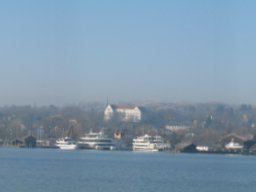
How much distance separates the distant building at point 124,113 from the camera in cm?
13838

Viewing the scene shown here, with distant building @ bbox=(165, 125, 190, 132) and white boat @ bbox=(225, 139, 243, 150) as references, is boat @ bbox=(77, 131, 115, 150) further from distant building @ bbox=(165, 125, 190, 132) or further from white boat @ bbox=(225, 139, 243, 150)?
distant building @ bbox=(165, 125, 190, 132)

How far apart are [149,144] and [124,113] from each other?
147 ft

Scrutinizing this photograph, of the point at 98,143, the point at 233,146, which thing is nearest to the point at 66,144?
the point at 98,143

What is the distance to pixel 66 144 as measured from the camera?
102 m

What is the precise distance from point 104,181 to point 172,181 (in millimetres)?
3733

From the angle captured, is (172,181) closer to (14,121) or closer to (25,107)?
(14,121)

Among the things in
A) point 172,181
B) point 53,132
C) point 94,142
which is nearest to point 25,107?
point 53,132

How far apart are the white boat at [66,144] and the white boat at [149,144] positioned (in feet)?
24.2

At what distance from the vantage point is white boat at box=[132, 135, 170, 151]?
325 feet

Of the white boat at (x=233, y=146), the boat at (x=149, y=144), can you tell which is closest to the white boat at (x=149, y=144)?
the boat at (x=149, y=144)

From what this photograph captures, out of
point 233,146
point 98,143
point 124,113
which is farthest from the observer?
point 124,113

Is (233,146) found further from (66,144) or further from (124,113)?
(124,113)

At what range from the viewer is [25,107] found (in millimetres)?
145750

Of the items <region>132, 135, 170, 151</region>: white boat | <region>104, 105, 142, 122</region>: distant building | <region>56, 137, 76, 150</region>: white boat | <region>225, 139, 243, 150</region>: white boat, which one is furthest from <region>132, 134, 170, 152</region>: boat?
<region>104, 105, 142, 122</region>: distant building
